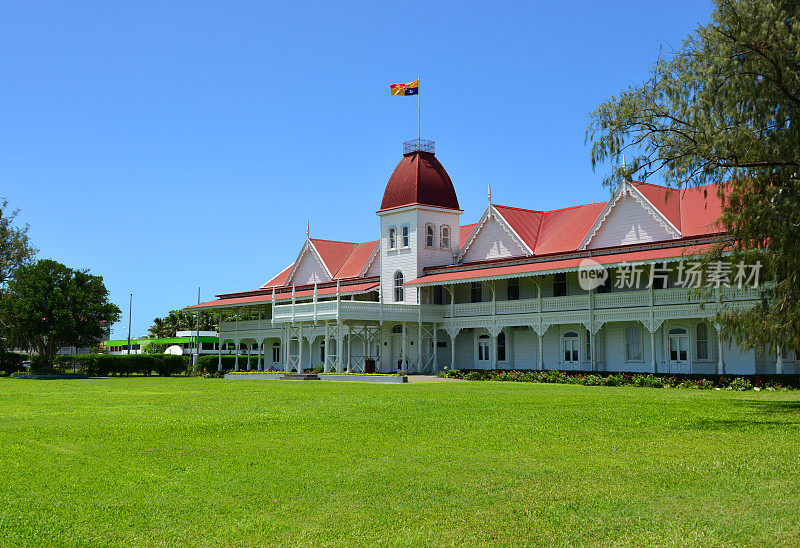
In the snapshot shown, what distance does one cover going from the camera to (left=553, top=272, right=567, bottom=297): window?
4297 centimetres

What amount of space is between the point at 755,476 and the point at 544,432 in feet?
16.9

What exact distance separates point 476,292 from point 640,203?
11.6 metres

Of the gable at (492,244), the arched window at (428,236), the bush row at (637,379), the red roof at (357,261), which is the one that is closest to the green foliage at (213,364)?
the red roof at (357,261)

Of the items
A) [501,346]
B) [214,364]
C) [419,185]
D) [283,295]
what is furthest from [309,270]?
[501,346]

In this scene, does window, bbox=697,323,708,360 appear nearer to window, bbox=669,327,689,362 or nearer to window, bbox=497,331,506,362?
window, bbox=669,327,689,362

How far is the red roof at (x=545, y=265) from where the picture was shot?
3469 centimetres

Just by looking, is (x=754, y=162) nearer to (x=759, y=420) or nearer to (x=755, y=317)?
(x=755, y=317)

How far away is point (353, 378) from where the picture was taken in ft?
137

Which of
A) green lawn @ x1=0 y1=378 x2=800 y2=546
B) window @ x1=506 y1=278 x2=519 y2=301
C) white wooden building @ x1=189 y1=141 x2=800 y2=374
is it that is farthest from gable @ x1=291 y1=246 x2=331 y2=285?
green lawn @ x1=0 y1=378 x2=800 y2=546

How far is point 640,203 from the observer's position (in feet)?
135

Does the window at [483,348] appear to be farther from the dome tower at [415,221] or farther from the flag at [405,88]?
the flag at [405,88]

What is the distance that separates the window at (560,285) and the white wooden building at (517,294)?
0.09m

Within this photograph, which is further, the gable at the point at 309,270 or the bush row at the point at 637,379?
the gable at the point at 309,270

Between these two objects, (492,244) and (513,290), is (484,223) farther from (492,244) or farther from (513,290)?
(513,290)
